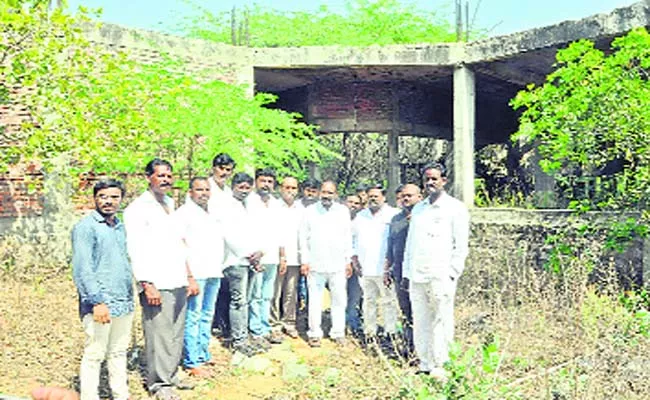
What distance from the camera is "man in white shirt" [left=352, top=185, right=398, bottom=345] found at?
724 centimetres

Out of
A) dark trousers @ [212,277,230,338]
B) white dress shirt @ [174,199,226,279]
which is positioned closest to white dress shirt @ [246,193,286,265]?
dark trousers @ [212,277,230,338]

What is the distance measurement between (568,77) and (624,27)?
1378 millimetres

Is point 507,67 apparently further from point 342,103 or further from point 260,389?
point 260,389

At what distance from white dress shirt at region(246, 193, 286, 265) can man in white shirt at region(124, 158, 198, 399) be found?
147cm

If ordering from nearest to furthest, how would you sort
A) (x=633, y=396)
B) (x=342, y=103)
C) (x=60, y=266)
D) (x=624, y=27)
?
1. (x=633, y=396)
2. (x=624, y=27)
3. (x=60, y=266)
4. (x=342, y=103)

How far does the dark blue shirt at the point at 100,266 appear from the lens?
15.4 feet

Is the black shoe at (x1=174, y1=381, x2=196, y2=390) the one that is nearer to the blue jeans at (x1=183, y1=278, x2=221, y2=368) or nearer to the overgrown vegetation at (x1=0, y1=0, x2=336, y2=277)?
the blue jeans at (x1=183, y1=278, x2=221, y2=368)

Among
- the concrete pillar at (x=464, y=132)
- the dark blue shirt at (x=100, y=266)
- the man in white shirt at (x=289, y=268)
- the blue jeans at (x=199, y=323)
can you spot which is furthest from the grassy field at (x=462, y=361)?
the concrete pillar at (x=464, y=132)

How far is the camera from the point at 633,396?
4.69m

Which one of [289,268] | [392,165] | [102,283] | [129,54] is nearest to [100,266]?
[102,283]

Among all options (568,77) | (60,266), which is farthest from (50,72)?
(568,77)

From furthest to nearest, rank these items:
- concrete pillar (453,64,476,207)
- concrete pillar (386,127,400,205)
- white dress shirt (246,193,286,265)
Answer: concrete pillar (386,127,400,205) < concrete pillar (453,64,476,207) < white dress shirt (246,193,286,265)

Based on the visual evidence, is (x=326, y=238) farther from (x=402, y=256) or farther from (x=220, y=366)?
(x=220, y=366)

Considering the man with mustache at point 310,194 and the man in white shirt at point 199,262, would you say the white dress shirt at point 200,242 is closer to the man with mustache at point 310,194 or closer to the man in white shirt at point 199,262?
the man in white shirt at point 199,262
